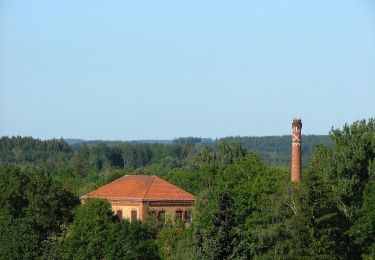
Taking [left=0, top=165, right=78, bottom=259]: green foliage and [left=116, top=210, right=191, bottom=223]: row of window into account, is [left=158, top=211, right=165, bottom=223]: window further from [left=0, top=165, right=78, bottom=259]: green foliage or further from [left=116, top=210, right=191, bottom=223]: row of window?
[left=0, top=165, right=78, bottom=259]: green foliage

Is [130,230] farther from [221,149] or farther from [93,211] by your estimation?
[221,149]

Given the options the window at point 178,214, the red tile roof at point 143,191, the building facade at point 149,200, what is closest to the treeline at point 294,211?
the window at point 178,214

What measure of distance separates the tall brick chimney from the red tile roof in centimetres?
1064

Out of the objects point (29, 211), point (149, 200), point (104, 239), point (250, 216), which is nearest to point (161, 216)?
point (149, 200)

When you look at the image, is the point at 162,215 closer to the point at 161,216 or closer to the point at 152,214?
the point at 161,216

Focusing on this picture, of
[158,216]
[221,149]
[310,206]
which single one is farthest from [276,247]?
[221,149]

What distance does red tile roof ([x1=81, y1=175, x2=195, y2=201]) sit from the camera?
9388 centimetres

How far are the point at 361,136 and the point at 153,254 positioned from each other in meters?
14.1

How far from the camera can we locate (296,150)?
86062 millimetres

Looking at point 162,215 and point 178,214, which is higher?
point 178,214

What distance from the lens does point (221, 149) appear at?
149m

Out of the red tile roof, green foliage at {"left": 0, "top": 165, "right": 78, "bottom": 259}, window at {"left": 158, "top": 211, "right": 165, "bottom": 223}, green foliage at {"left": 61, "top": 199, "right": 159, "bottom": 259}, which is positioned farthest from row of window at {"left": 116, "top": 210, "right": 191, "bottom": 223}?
green foliage at {"left": 61, "top": 199, "right": 159, "bottom": 259}

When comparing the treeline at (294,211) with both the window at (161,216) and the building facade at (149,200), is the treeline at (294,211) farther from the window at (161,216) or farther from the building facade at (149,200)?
the building facade at (149,200)

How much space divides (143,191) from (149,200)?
1.81 m
